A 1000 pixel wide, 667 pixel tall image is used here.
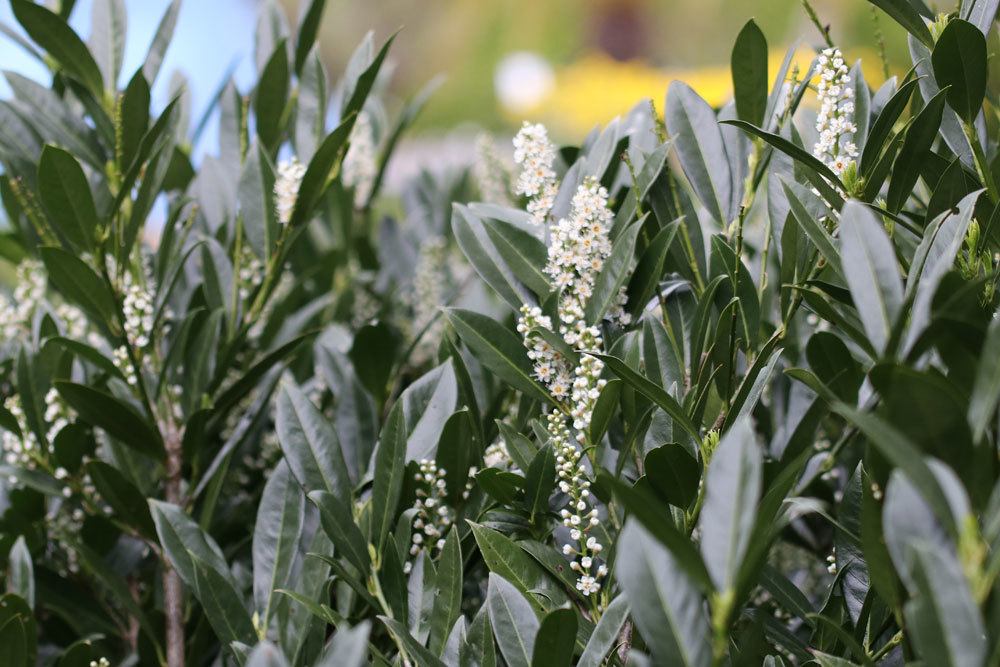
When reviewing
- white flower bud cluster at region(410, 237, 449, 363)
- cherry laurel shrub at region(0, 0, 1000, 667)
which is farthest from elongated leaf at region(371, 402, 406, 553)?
white flower bud cluster at region(410, 237, 449, 363)

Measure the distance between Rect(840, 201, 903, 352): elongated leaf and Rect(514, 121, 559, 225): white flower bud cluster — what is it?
0.30 meters

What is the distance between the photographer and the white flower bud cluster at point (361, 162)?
1.33m

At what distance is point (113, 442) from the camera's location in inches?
35.5

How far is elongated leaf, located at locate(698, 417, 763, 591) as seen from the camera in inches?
15.5

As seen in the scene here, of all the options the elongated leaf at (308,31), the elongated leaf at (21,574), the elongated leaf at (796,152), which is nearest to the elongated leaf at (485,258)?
the elongated leaf at (796,152)

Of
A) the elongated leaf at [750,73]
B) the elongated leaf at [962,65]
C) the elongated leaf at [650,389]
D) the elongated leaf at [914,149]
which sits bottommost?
the elongated leaf at [650,389]

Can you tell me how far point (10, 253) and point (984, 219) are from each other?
41.6 inches

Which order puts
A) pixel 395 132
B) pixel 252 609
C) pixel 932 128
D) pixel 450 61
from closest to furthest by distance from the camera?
pixel 932 128, pixel 252 609, pixel 395 132, pixel 450 61

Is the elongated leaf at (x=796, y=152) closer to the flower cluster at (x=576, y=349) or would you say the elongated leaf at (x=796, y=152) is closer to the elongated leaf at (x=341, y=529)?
the flower cluster at (x=576, y=349)

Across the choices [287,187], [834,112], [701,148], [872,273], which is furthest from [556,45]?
[872,273]

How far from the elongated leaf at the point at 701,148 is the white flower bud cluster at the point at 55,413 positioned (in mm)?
608

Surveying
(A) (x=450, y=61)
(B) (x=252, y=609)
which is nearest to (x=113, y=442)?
(B) (x=252, y=609)

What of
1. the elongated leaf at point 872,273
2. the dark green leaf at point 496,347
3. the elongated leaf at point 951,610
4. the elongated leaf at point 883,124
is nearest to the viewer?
the elongated leaf at point 951,610

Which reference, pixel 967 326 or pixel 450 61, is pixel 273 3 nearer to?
pixel 967 326
